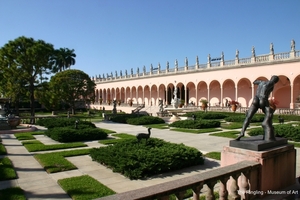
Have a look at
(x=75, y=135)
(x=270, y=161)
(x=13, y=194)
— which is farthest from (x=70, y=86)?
(x=270, y=161)

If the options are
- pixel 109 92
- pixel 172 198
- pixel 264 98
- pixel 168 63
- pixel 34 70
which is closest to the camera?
pixel 264 98

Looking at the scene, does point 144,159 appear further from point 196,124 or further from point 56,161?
point 196,124

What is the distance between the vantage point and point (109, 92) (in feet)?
237

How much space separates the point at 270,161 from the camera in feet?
15.3

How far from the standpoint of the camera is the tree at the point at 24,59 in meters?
26.1

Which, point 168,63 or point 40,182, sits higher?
point 168,63

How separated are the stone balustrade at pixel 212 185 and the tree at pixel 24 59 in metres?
25.9

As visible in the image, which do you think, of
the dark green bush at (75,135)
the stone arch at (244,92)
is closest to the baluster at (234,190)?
the dark green bush at (75,135)

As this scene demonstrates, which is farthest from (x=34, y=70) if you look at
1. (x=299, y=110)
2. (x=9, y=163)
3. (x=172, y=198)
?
(x=299, y=110)

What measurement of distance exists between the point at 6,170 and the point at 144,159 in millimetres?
4404

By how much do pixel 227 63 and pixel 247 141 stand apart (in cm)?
3542

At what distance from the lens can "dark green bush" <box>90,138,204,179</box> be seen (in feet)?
23.9

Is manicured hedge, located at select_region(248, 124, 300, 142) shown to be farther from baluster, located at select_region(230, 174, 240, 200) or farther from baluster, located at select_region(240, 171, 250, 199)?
baluster, located at select_region(230, 174, 240, 200)

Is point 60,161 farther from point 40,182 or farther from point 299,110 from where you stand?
point 299,110
